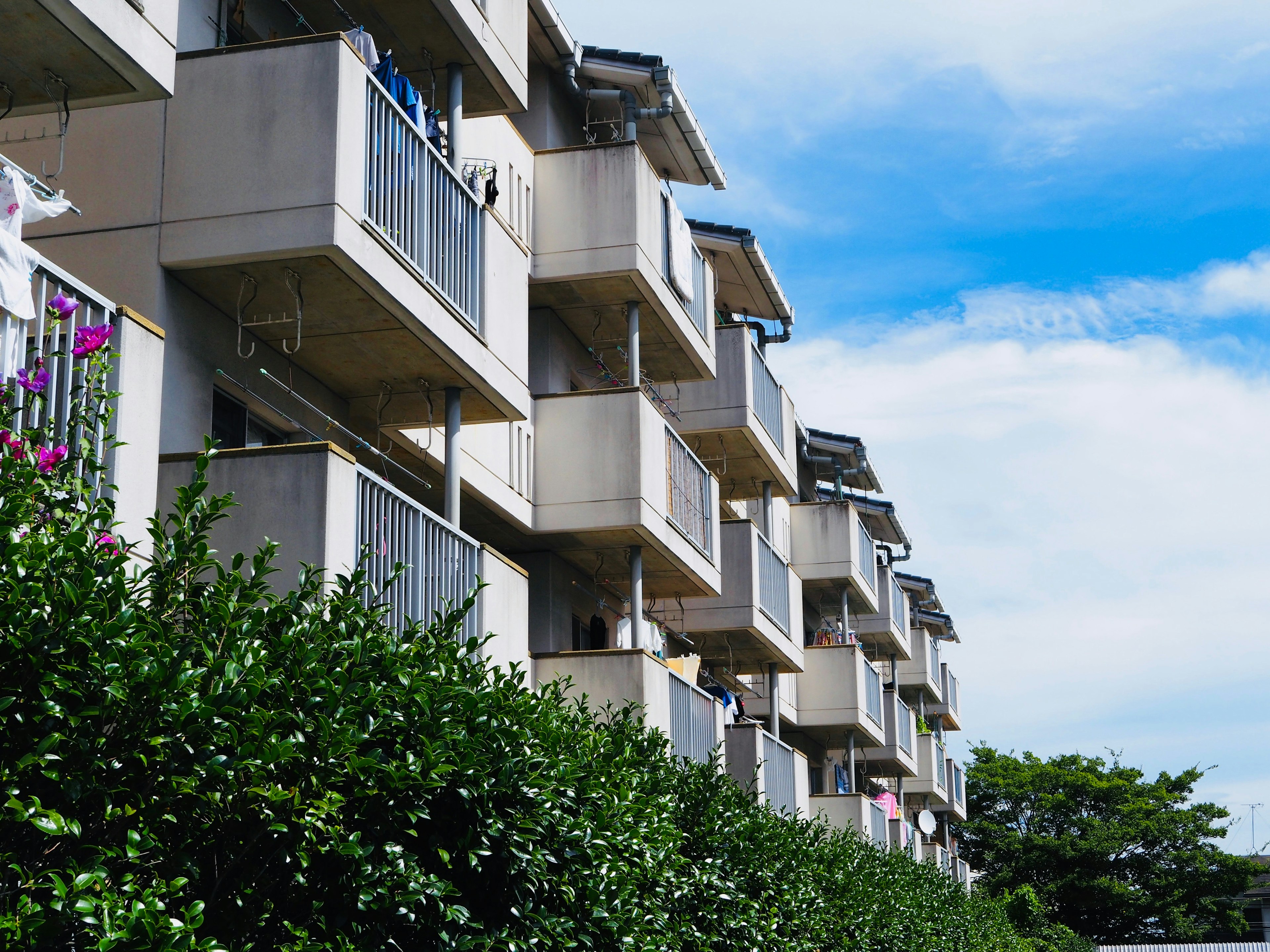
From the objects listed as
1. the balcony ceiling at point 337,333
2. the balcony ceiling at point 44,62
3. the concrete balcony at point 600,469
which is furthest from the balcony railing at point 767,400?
the balcony ceiling at point 44,62

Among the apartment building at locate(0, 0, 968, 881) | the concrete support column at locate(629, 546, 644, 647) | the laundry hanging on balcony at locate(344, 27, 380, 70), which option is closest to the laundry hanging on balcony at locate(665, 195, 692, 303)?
the apartment building at locate(0, 0, 968, 881)

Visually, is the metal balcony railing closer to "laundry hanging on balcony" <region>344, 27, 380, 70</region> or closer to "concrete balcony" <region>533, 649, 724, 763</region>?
"concrete balcony" <region>533, 649, 724, 763</region>

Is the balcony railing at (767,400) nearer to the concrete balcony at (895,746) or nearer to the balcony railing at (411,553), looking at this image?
the concrete balcony at (895,746)

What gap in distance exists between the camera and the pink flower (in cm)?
614

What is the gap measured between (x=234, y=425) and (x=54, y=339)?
3.87m

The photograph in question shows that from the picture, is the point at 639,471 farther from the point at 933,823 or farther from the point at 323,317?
the point at 933,823

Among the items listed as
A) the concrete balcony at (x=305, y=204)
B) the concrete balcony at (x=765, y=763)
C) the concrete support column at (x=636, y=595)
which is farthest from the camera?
the concrete balcony at (x=765, y=763)

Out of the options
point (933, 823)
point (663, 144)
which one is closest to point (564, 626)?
point (663, 144)

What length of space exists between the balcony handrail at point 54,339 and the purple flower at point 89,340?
0.67ft

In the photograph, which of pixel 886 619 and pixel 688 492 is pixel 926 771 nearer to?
pixel 886 619

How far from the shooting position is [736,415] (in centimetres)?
2302

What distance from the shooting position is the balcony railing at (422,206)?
11195mm

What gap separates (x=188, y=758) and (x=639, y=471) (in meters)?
11.6

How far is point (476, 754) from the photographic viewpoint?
7.06 metres
